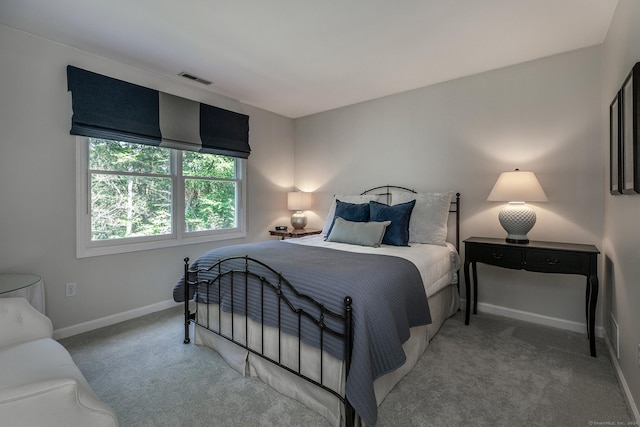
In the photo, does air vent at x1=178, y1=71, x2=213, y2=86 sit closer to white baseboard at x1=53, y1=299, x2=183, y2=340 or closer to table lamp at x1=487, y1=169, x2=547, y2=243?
white baseboard at x1=53, y1=299, x2=183, y2=340

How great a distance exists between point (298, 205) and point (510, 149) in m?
2.71

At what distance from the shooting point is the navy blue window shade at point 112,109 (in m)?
2.64

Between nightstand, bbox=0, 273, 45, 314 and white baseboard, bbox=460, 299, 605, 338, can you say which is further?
white baseboard, bbox=460, 299, 605, 338

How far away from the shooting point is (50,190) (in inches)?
101

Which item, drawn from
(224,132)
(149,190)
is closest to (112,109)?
(149,190)

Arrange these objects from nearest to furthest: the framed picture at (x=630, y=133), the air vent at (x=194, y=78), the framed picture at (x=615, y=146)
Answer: the framed picture at (x=630, y=133), the framed picture at (x=615, y=146), the air vent at (x=194, y=78)

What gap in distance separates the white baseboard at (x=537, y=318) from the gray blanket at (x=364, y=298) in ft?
4.79

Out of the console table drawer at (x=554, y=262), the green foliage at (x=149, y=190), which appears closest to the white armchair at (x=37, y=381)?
the green foliage at (x=149, y=190)

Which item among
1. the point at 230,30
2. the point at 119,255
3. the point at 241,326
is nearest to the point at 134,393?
the point at 241,326

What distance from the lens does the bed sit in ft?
4.99

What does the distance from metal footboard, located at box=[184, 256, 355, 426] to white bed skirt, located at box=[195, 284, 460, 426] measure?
0.10 ft

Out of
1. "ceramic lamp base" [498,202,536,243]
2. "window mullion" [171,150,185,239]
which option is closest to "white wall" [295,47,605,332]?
"ceramic lamp base" [498,202,536,243]

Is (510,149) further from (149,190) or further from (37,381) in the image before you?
(149,190)

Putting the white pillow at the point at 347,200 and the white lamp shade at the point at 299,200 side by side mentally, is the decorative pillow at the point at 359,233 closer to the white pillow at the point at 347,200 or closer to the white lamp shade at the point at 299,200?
the white pillow at the point at 347,200
